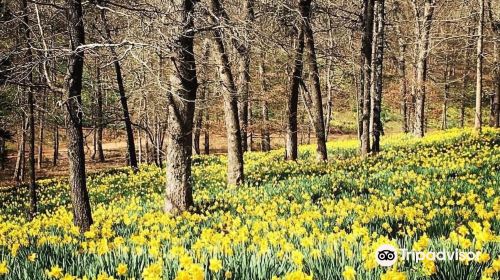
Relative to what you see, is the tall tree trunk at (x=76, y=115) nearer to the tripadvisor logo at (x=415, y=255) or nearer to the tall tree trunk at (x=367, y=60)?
the tripadvisor logo at (x=415, y=255)

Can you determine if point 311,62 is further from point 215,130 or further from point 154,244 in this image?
point 215,130

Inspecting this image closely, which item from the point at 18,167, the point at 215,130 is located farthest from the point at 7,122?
the point at 215,130

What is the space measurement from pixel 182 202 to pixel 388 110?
46.0m

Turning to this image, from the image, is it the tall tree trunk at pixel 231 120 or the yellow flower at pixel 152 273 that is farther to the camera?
the tall tree trunk at pixel 231 120

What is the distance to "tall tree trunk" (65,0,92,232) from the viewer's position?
6762mm

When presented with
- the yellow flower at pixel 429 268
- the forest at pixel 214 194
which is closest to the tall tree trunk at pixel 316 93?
the forest at pixel 214 194

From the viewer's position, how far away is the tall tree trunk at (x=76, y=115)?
6.76 metres

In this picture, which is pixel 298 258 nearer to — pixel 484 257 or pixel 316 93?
pixel 484 257

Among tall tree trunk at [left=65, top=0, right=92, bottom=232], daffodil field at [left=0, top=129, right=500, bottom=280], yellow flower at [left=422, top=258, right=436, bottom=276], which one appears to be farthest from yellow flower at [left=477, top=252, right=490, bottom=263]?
tall tree trunk at [left=65, top=0, right=92, bottom=232]

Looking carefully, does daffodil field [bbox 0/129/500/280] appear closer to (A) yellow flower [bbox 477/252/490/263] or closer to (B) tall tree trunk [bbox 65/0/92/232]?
(A) yellow flower [bbox 477/252/490/263]

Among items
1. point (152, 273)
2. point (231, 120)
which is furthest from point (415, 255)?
point (231, 120)

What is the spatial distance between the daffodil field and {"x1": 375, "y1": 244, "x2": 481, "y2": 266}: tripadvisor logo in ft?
0.19

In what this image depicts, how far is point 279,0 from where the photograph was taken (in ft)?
39.8

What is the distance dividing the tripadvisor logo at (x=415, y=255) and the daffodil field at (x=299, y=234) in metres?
0.06
